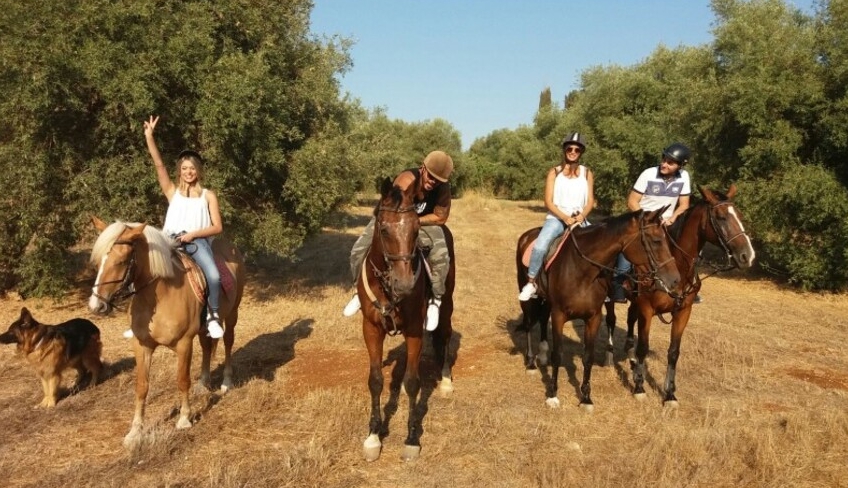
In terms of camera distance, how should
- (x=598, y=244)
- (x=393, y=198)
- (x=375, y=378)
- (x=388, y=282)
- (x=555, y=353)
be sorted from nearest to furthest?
(x=393, y=198) → (x=388, y=282) → (x=375, y=378) → (x=598, y=244) → (x=555, y=353)

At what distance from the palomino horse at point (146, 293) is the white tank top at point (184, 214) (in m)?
0.52

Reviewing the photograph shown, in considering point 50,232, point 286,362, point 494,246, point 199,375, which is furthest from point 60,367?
point 494,246

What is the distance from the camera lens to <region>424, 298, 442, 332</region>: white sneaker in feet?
17.2

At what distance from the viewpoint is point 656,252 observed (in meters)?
5.37

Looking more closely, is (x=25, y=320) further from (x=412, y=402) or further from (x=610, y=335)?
(x=610, y=335)

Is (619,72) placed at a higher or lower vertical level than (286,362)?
higher

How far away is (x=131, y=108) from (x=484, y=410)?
22.8 feet

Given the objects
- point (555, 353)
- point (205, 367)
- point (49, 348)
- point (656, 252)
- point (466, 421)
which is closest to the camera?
point (656, 252)

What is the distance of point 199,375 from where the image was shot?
22.4 ft

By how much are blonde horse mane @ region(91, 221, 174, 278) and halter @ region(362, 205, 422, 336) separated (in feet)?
5.91

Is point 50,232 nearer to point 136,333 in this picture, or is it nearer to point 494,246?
point 136,333

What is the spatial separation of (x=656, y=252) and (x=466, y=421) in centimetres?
261

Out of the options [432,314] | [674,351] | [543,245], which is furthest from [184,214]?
[674,351]

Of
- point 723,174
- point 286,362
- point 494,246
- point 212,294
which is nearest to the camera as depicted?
point 212,294
